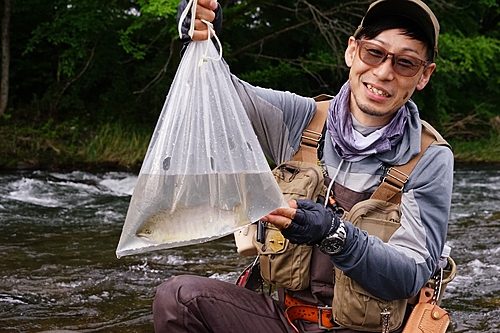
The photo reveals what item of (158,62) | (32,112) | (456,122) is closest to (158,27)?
(158,62)

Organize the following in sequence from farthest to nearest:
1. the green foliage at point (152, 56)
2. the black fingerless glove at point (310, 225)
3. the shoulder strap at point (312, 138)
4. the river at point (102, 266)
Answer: the green foliage at point (152, 56)
the river at point (102, 266)
the shoulder strap at point (312, 138)
the black fingerless glove at point (310, 225)

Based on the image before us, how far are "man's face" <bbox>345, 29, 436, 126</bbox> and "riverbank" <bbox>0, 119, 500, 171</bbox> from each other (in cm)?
949

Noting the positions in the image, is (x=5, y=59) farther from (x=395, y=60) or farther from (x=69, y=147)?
(x=395, y=60)

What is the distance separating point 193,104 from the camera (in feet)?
6.34

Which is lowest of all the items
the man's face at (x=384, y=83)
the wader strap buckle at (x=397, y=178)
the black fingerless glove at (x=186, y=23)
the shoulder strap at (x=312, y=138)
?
the wader strap buckle at (x=397, y=178)

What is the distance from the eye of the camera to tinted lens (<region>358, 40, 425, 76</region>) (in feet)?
6.89

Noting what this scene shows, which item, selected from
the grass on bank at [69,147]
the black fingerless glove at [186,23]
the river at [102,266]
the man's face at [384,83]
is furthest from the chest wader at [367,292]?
the grass on bank at [69,147]

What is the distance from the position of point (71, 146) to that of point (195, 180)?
A: 1041 cm

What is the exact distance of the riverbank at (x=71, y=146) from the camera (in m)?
11.1

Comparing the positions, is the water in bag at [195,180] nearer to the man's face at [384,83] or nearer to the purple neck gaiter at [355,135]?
the purple neck gaiter at [355,135]

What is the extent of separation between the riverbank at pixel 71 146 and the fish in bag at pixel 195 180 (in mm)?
9569

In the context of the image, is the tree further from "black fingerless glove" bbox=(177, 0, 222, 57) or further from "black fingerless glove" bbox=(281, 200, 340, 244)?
"black fingerless glove" bbox=(281, 200, 340, 244)

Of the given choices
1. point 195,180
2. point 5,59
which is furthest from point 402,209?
point 5,59

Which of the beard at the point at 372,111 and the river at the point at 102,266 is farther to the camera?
the river at the point at 102,266
